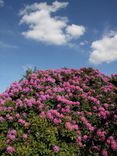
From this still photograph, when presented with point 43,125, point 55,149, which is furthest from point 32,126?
point 55,149

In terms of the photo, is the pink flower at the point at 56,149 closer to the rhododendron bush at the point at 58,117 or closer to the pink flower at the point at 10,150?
the rhododendron bush at the point at 58,117

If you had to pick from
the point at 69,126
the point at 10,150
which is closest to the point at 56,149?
the point at 69,126

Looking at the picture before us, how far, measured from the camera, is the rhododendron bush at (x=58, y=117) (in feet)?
41.0

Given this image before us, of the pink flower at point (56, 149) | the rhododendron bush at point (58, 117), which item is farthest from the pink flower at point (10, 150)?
the pink flower at point (56, 149)

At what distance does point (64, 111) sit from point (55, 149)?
221 cm

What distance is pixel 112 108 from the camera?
597 inches

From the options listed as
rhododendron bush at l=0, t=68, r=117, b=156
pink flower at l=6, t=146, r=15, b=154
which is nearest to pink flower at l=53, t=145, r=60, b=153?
rhododendron bush at l=0, t=68, r=117, b=156

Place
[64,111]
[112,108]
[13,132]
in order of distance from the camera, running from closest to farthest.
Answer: [13,132] < [64,111] < [112,108]

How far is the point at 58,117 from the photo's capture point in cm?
1351

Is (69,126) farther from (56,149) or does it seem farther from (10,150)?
(10,150)

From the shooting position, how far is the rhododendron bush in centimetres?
1248

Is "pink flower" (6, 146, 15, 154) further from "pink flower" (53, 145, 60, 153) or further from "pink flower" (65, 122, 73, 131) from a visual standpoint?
"pink flower" (65, 122, 73, 131)

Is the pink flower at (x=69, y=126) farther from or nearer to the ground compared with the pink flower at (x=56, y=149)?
farther from the ground

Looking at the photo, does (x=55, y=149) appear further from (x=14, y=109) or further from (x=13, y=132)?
(x=14, y=109)
